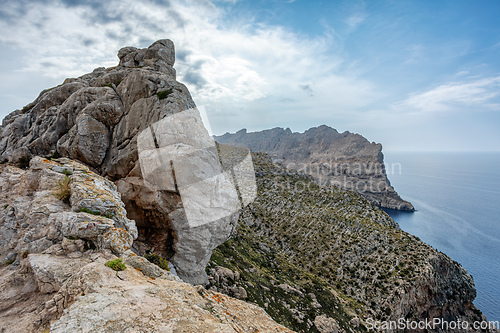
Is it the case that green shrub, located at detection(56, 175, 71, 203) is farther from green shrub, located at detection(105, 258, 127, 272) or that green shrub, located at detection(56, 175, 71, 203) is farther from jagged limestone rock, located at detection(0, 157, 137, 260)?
green shrub, located at detection(105, 258, 127, 272)

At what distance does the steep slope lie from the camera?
26.3 metres

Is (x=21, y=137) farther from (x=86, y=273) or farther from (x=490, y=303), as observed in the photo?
(x=490, y=303)

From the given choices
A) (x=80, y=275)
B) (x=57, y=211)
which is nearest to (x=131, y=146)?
(x=57, y=211)

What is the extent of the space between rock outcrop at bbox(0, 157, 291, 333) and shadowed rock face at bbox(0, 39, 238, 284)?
104 inches

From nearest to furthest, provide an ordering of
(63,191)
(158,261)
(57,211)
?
1. (57,211)
2. (63,191)
3. (158,261)

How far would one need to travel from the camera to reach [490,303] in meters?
57.3

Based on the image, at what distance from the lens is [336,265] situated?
1679 inches

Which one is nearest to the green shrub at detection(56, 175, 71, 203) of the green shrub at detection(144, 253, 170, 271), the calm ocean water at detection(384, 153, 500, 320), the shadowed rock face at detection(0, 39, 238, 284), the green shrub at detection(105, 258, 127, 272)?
the shadowed rock face at detection(0, 39, 238, 284)

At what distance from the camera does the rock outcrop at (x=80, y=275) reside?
17.3ft

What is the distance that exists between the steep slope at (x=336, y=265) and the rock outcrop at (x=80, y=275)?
12.6m

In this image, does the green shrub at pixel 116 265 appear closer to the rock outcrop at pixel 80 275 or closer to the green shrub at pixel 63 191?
the rock outcrop at pixel 80 275

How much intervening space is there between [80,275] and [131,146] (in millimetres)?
9477

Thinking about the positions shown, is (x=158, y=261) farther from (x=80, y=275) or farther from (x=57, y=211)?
(x=80, y=275)

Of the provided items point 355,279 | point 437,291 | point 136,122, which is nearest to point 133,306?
point 136,122
